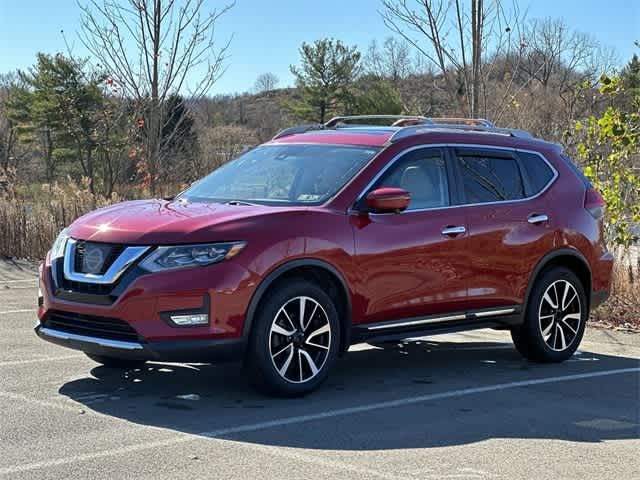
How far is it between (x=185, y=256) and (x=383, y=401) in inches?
65.9

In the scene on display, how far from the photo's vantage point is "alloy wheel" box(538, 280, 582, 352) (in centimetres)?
856

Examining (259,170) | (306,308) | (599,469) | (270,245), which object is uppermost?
(259,170)

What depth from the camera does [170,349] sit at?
6.37 meters

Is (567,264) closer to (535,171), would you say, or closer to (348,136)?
(535,171)

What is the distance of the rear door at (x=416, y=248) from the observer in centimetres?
720

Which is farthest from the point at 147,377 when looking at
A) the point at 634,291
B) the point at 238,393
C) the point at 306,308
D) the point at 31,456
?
the point at 634,291

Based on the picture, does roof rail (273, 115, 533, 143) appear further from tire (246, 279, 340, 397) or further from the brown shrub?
the brown shrub

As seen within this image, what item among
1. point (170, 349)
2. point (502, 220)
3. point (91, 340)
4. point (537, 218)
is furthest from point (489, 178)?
point (91, 340)

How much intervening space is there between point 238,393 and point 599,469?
2.58 metres

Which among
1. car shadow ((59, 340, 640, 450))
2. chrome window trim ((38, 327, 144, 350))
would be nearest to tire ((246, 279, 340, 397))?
car shadow ((59, 340, 640, 450))

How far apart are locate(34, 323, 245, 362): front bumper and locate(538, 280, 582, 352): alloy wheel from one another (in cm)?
312

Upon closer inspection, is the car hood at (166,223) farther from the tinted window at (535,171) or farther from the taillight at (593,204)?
the taillight at (593,204)

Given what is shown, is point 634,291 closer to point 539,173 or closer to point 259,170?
point 539,173

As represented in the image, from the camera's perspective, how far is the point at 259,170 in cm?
793
